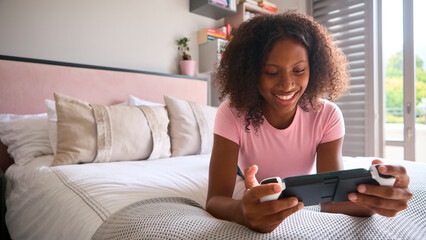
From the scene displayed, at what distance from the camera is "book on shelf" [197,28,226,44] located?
2.79 meters

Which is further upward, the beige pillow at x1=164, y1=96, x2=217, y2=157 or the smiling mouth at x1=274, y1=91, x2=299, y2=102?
the smiling mouth at x1=274, y1=91, x2=299, y2=102

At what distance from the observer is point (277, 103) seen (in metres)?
0.95

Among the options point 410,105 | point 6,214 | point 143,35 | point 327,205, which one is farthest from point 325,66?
point 410,105

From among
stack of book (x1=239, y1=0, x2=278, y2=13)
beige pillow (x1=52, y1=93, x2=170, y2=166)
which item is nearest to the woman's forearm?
beige pillow (x1=52, y1=93, x2=170, y2=166)

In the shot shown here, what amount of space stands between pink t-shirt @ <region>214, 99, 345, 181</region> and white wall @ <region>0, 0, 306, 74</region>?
1678 mm

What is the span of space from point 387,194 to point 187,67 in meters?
2.29

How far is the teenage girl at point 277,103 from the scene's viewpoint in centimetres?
91

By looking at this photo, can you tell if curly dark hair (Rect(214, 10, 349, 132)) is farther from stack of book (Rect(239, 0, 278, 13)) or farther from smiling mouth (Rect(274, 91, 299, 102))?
stack of book (Rect(239, 0, 278, 13))

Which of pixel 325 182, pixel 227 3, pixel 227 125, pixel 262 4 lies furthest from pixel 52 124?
pixel 262 4

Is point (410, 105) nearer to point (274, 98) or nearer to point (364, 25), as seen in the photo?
point (364, 25)

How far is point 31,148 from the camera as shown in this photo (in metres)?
1.60

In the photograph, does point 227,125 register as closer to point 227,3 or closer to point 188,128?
point 188,128

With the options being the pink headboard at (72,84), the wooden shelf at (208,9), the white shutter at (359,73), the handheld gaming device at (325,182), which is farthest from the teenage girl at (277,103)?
the white shutter at (359,73)

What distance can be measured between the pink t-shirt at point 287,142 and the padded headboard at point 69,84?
4.74 ft
